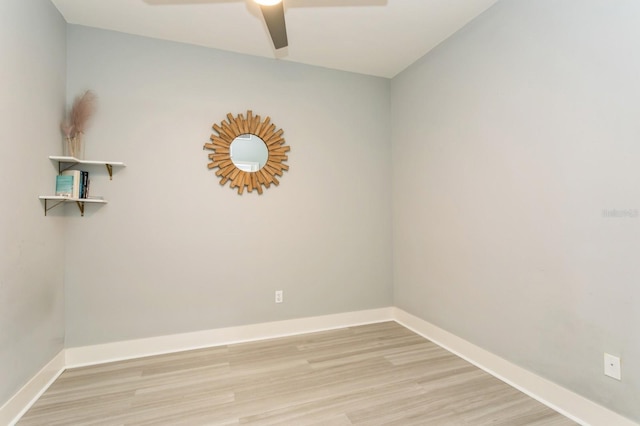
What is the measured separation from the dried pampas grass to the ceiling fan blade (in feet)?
5.17

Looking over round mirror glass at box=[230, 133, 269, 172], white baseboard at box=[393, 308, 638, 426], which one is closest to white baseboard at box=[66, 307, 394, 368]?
white baseboard at box=[393, 308, 638, 426]

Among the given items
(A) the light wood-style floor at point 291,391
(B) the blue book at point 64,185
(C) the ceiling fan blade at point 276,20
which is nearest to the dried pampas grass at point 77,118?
(B) the blue book at point 64,185

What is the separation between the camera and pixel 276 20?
1.61 metres

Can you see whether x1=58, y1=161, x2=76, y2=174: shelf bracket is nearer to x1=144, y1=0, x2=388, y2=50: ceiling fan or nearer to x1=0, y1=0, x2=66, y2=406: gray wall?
x1=0, y1=0, x2=66, y2=406: gray wall

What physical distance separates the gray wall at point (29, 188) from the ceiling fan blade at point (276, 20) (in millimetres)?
1382

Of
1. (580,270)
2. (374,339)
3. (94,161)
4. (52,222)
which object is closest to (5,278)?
(52,222)

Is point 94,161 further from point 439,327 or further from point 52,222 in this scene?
point 439,327

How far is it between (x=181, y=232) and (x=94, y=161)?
0.81 m

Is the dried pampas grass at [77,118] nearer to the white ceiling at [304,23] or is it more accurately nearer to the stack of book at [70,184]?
the stack of book at [70,184]

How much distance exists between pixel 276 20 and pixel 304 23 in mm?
899

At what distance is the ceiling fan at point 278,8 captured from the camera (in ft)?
4.92

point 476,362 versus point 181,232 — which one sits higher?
point 181,232

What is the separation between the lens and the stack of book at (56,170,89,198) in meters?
2.18

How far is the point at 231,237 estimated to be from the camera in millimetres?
2787
